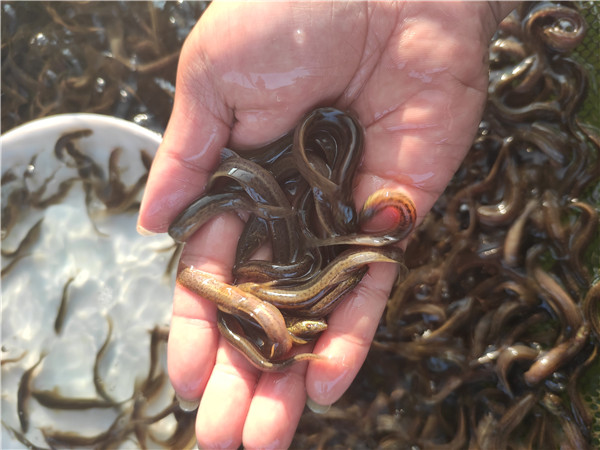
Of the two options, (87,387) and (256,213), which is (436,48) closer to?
(256,213)

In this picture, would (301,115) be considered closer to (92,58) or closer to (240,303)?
(240,303)

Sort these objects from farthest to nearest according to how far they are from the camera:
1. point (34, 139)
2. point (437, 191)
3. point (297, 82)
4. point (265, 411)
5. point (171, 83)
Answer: point (171, 83) → point (34, 139) → point (437, 191) → point (297, 82) → point (265, 411)

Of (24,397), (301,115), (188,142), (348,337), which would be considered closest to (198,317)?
(348,337)

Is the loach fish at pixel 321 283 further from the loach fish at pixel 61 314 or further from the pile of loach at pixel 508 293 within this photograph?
the loach fish at pixel 61 314

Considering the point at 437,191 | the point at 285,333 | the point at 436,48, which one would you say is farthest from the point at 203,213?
the point at 436,48

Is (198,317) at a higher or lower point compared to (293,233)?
lower

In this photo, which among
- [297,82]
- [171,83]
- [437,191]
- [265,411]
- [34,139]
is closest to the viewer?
[265,411]

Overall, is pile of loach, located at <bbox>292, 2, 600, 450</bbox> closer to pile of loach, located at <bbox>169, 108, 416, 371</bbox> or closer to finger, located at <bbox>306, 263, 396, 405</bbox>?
finger, located at <bbox>306, 263, 396, 405</bbox>

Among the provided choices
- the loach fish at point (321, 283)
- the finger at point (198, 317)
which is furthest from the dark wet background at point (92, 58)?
the loach fish at point (321, 283)
